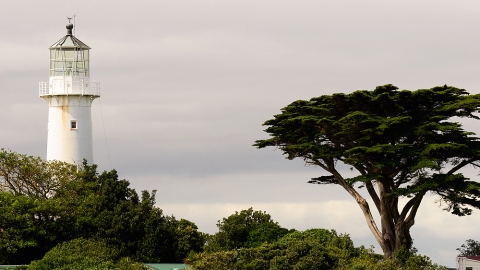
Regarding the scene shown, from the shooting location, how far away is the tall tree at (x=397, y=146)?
1970 inches

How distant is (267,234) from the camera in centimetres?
5544

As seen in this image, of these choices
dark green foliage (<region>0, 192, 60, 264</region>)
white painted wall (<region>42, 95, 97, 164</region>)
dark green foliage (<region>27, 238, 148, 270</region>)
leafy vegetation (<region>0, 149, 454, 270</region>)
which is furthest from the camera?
white painted wall (<region>42, 95, 97, 164</region>)

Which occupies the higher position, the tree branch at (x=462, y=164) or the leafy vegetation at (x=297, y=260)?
the tree branch at (x=462, y=164)

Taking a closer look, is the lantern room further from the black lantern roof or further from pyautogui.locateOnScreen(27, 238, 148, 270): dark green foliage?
pyautogui.locateOnScreen(27, 238, 148, 270): dark green foliage

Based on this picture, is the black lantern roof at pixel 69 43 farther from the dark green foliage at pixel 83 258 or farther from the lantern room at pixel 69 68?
the dark green foliage at pixel 83 258

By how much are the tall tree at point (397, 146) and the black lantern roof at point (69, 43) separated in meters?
13.7

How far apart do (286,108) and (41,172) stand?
12.2 metres

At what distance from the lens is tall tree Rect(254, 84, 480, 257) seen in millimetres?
50031

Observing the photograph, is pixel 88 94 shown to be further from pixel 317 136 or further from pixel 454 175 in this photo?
pixel 454 175

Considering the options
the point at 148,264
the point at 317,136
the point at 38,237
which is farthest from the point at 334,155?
the point at 38,237

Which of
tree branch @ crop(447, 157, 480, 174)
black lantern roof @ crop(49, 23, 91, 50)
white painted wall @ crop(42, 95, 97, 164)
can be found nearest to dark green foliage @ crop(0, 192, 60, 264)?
white painted wall @ crop(42, 95, 97, 164)

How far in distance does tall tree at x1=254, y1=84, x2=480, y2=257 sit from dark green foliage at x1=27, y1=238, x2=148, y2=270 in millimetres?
9913

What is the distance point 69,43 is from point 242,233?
14121mm

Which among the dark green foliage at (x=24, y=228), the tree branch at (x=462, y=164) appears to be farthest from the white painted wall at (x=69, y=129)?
the tree branch at (x=462, y=164)
